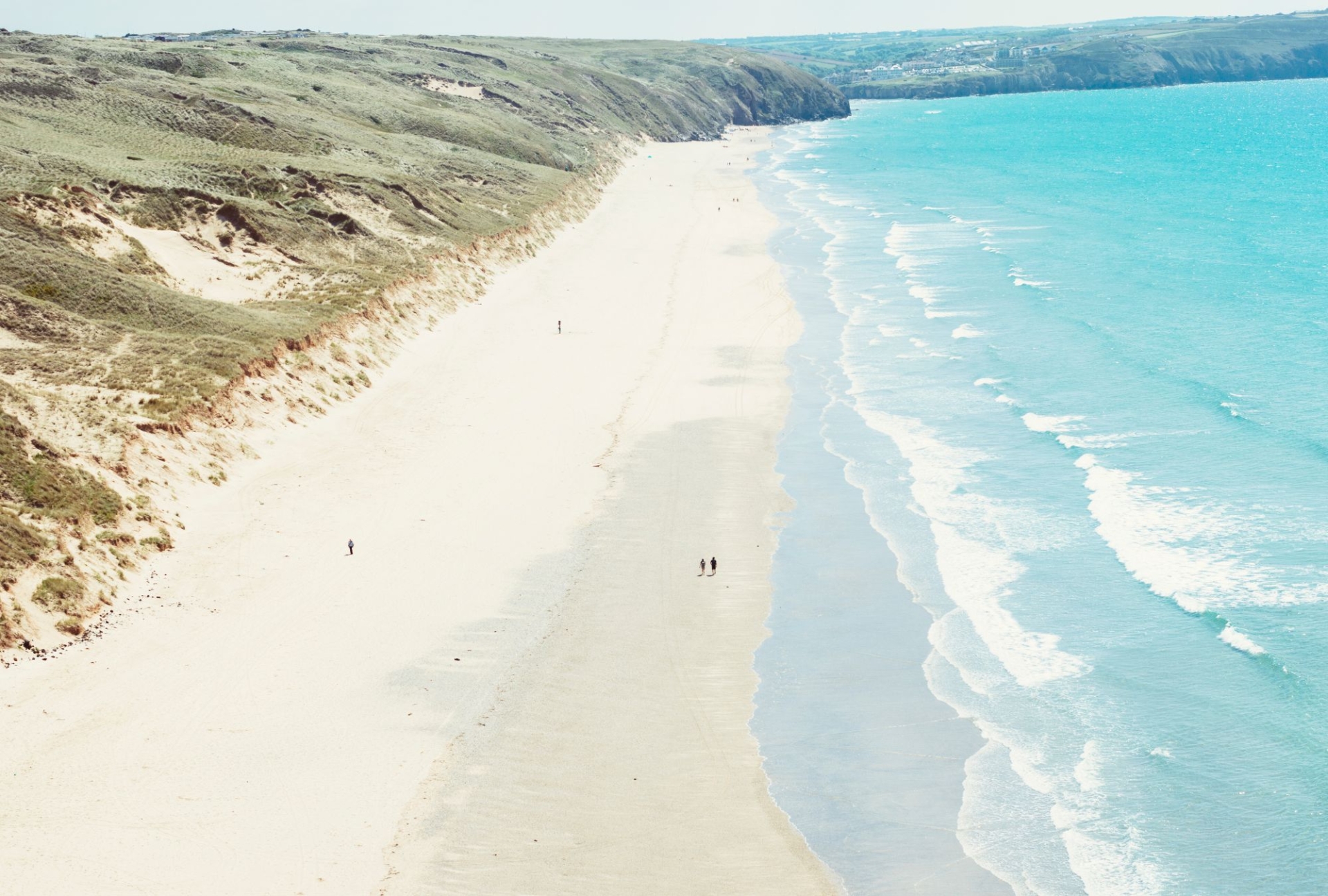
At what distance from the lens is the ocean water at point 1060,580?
18.6 metres

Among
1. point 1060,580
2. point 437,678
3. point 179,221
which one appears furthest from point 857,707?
point 179,221

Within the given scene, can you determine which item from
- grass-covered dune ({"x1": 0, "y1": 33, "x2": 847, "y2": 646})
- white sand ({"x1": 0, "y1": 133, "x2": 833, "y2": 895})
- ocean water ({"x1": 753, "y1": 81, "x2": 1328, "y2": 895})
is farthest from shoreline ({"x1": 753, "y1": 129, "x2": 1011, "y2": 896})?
grass-covered dune ({"x1": 0, "y1": 33, "x2": 847, "y2": 646})

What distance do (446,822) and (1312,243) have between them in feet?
215

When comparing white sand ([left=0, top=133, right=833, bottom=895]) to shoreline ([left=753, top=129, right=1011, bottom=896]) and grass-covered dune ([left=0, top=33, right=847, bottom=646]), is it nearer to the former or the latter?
shoreline ([left=753, top=129, right=1011, bottom=896])

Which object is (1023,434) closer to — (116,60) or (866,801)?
(866,801)

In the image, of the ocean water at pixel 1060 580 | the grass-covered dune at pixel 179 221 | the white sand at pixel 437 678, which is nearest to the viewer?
the white sand at pixel 437 678

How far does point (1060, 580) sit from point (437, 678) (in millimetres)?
14702

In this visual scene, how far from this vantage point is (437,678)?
22797 mm

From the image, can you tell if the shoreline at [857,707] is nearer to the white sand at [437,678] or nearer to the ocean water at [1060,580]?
the ocean water at [1060,580]

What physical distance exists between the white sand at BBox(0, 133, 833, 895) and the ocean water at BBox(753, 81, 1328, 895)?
1.63 meters

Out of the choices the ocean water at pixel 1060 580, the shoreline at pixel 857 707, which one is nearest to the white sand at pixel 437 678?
the shoreline at pixel 857 707

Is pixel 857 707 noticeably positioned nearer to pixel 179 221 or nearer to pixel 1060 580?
pixel 1060 580

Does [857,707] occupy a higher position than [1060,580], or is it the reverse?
[1060,580]

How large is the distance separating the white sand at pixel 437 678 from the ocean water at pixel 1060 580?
1629 mm
